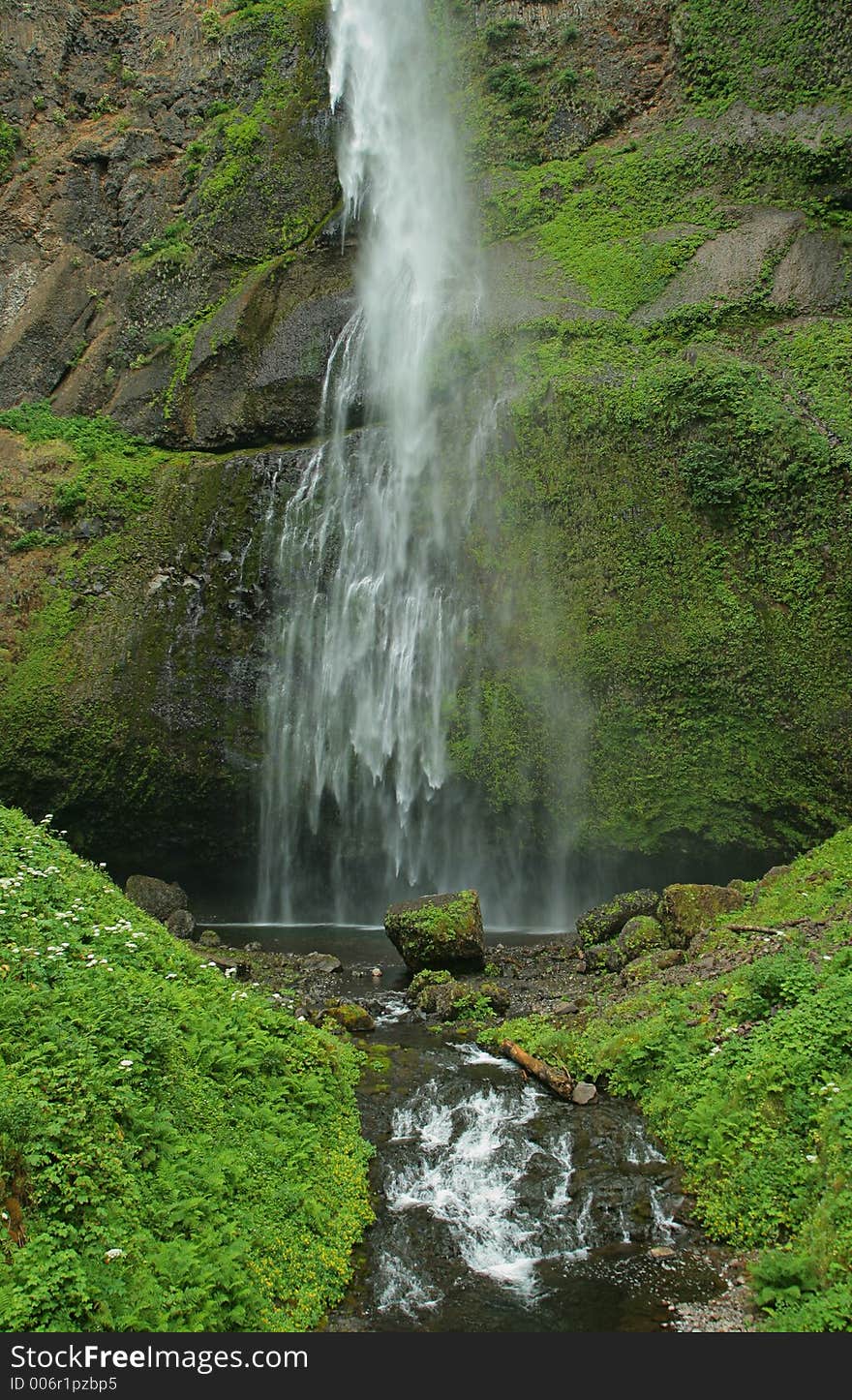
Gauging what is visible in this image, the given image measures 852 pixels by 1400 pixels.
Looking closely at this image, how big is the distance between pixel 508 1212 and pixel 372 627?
1180cm

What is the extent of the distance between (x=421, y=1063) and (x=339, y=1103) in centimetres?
148

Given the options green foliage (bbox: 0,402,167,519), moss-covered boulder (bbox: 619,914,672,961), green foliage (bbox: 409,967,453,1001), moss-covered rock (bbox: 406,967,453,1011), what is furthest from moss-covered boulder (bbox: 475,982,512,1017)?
green foliage (bbox: 0,402,167,519)

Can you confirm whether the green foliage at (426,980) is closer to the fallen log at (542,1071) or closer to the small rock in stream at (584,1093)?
the fallen log at (542,1071)

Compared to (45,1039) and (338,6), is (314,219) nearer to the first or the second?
(338,6)

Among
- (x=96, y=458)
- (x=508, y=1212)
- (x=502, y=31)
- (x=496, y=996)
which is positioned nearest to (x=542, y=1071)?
(x=508, y=1212)

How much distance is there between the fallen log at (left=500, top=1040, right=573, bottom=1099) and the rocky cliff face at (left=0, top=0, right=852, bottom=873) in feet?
22.5

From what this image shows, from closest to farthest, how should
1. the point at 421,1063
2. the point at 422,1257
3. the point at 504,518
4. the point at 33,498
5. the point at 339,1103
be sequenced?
the point at 422,1257, the point at 339,1103, the point at 421,1063, the point at 504,518, the point at 33,498

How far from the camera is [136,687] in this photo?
1695 centimetres

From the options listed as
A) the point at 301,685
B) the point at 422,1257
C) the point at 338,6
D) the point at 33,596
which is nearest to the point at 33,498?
the point at 33,596

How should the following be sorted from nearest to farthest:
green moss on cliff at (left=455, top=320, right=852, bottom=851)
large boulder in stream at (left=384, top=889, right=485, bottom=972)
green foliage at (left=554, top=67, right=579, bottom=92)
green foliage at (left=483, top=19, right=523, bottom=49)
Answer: large boulder in stream at (left=384, top=889, right=485, bottom=972) < green moss on cliff at (left=455, top=320, right=852, bottom=851) < green foliage at (left=554, top=67, right=579, bottom=92) < green foliage at (left=483, top=19, right=523, bottom=49)

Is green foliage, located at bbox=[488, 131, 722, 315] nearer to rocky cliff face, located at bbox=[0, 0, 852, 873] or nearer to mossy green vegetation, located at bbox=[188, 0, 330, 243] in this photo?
rocky cliff face, located at bbox=[0, 0, 852, 873]

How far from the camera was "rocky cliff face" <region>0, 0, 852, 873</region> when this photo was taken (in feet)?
45.1

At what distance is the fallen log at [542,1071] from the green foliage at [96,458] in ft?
45.5

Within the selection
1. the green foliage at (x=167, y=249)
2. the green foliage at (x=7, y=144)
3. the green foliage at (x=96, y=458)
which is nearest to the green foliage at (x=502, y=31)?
the green foliage at (x=167, y=249)
